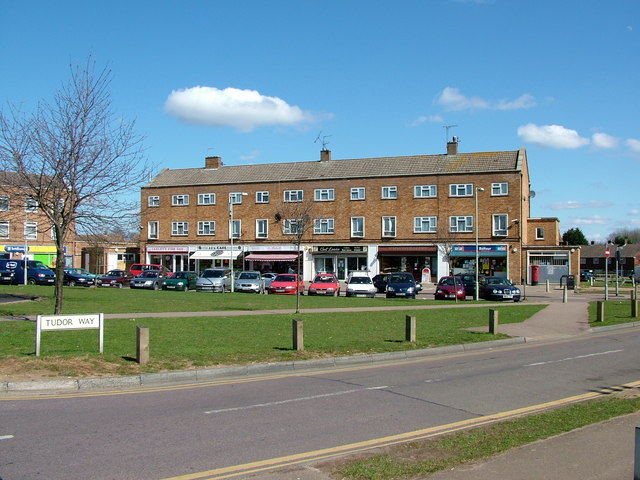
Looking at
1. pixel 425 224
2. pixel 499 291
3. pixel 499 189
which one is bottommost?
pixel 499 291

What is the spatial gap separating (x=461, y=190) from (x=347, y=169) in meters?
11.1

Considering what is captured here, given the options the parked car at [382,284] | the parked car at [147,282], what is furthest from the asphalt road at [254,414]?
the parked car at [147,282]

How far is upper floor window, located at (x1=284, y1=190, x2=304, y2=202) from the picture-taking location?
59.0 metres

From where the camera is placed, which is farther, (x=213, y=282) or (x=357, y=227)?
(x=357, y=227)

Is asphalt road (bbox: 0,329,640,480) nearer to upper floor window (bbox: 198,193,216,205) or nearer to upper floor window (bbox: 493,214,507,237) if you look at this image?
upper floor window (bbox: 493,214,507,237)

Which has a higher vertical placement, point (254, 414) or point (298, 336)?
point (298, 336)

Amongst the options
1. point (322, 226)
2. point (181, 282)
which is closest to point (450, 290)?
point (181, 282)

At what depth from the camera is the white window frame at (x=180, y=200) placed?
6338 centimetres

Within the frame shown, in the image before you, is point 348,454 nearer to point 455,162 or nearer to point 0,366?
point 0,366

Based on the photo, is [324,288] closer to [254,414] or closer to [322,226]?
[322,226]

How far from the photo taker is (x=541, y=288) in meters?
49.9

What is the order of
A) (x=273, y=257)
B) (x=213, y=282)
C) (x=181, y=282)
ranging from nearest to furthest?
(x=213, y=282)
(x=181, y=282)
(x=273, y=257)

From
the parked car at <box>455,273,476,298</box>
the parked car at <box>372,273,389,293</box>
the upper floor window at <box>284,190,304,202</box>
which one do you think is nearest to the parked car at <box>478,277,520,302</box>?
the parked car at <box>455,273,476,298</box>

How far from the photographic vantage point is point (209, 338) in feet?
49.2
